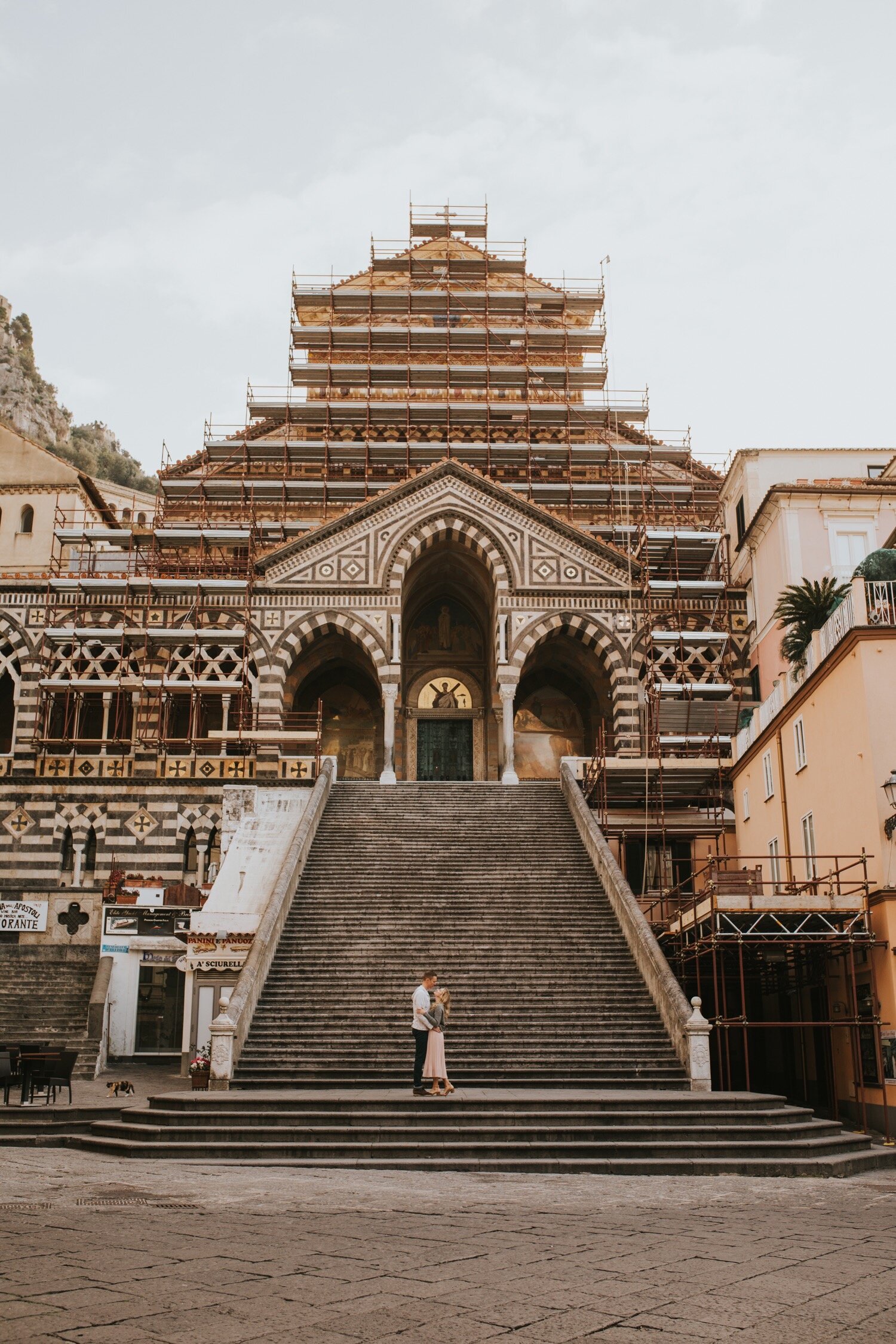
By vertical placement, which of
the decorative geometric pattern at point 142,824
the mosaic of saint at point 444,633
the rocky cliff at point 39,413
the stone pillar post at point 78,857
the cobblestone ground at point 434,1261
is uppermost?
the rocky cliff at point 39,413

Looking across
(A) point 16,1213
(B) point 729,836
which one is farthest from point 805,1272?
(B) point 729,836

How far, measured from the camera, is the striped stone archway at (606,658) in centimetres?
3431

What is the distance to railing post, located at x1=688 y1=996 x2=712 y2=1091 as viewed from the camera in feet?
54.2

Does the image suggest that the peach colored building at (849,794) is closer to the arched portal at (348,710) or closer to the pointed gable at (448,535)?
the pointed gable at (448,535)

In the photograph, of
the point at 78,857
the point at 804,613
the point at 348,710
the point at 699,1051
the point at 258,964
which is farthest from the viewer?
the point at 348,710

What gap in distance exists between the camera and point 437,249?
48.8 metres


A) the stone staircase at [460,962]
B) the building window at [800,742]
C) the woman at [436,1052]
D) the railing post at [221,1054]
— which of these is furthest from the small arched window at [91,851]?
the building window at [800,742]

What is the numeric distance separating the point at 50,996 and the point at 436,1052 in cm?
1170

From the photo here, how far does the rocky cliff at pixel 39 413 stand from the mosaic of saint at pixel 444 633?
4126cm

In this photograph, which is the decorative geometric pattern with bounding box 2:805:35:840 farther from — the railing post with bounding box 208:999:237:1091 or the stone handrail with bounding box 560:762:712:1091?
the railing post with bounding box 208:999:237:1091

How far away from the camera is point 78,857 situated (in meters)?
Answer: 31.0

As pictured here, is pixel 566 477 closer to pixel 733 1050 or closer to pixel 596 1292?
pixel 733 1050

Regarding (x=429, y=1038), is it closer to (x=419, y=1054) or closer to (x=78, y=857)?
(x=419, y=1054)

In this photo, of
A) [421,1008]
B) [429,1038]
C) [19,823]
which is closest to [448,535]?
[19,823]
